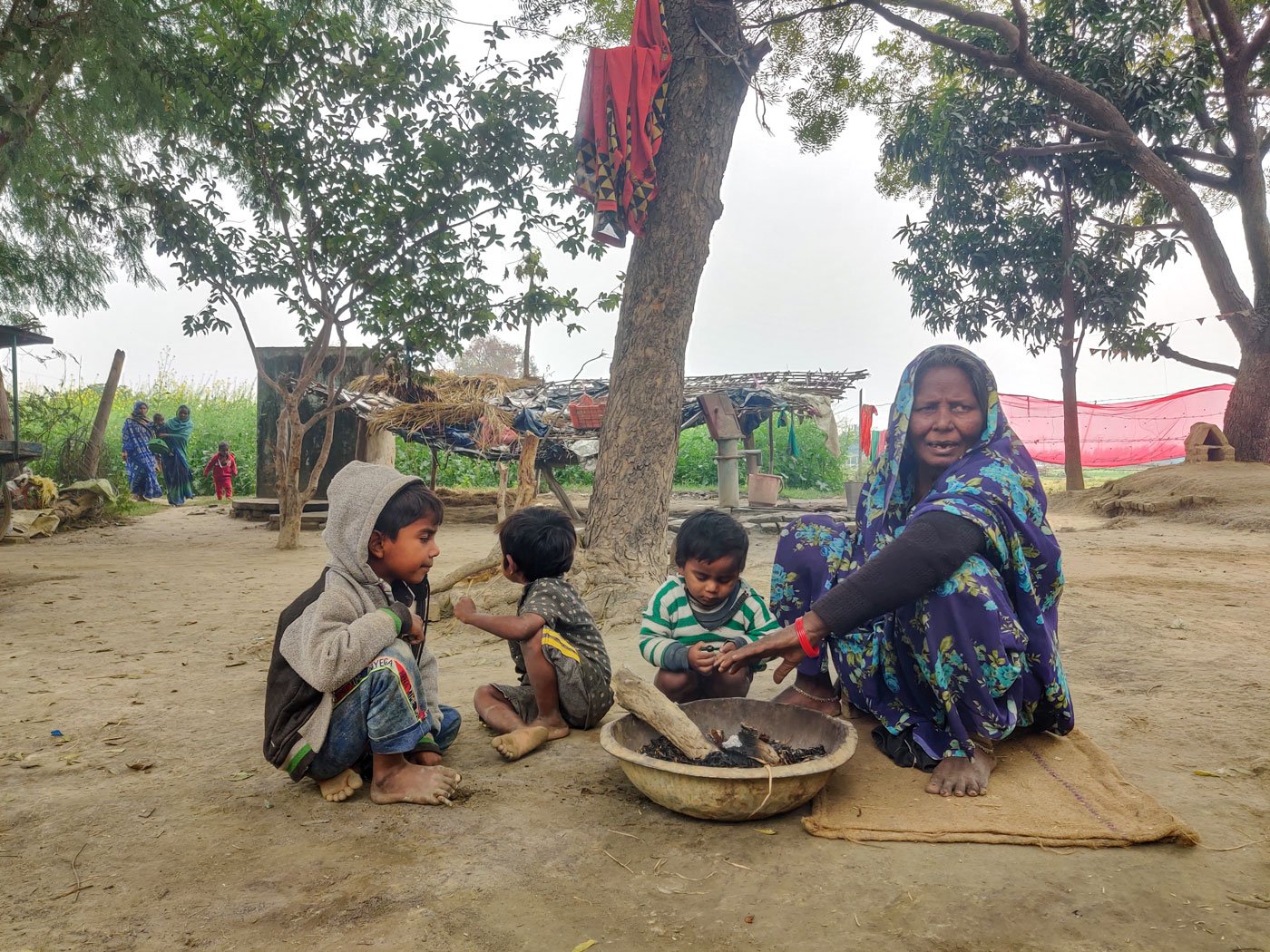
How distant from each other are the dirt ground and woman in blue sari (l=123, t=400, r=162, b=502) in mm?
12177

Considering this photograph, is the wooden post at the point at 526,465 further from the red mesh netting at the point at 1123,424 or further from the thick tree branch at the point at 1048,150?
the red mesh netting at the point at 1123,424

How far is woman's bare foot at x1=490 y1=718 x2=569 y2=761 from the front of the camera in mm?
2436

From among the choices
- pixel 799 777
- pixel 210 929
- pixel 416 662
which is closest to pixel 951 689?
pixel 799 777

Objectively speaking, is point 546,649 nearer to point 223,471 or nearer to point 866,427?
point 866,427

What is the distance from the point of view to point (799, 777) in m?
A: 1.84

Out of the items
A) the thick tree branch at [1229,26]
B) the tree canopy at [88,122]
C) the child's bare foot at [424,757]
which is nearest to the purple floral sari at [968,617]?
the child's bare foot at [424,757]

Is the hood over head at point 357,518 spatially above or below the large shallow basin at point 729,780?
above

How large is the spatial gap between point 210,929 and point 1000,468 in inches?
78.8

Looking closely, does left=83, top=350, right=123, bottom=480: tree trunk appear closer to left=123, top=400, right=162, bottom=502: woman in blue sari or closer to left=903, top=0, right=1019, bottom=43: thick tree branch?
left=123, top=400, right=162, bottom=502: woman in blue sari

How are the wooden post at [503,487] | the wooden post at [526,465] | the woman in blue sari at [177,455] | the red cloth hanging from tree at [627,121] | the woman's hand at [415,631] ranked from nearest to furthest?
the woman's hand at [415,631] → the red cloth hanging from tree at [627,121] → the wooden post at [526,465] → the wooden post at [503,487] → the woman in blue sari at [177,455]

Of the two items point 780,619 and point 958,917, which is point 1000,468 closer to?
point 780,619

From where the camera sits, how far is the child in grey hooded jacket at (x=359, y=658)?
2.06 meters

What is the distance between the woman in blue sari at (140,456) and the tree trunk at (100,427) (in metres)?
1.23

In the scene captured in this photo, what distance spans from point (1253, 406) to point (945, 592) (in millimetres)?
11174
